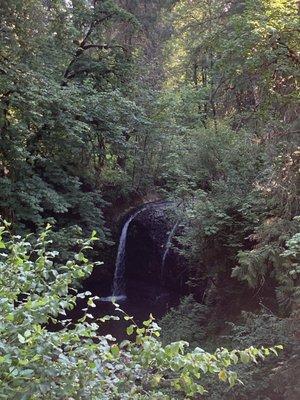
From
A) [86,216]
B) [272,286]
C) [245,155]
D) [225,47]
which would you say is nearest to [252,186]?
[245,155]

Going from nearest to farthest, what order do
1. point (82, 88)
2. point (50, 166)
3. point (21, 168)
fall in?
point (21, 168), point (50, 166), point (82, 88)

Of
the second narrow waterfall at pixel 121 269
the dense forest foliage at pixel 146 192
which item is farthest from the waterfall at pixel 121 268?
the dense forest foliage at pixel 146 192

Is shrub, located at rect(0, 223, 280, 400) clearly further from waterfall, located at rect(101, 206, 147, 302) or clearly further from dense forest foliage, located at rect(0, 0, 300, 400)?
waterfall, located at rect(101, 206, 147, 302)

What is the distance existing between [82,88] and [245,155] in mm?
4247

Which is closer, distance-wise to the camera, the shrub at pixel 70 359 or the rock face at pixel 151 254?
the shrub at pixel 70 359

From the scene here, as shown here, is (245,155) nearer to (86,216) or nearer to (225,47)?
(225,47)

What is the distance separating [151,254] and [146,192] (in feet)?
8.98

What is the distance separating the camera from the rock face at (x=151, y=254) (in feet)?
40.7

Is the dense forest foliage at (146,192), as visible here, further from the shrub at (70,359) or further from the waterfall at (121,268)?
the waterfall at (121,268)

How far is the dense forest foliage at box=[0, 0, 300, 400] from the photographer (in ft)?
7.69

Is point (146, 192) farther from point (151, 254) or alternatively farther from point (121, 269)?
point (121, 269)

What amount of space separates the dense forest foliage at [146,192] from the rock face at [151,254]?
695mm

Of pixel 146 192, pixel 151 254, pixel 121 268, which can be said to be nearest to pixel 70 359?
pixel 151 254

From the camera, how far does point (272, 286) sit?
24.4ft
